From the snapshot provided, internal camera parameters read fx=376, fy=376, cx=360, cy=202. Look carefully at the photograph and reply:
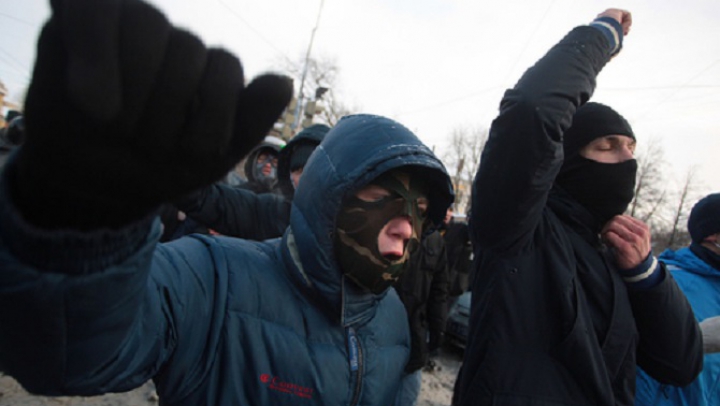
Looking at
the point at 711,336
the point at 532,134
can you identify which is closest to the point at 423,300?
the point at 711,336

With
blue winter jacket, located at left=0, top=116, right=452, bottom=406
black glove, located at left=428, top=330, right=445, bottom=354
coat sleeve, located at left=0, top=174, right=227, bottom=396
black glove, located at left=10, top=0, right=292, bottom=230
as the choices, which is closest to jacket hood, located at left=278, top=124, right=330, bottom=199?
blue winter jacket, located at left=0, top=116, right=452, bottom=406

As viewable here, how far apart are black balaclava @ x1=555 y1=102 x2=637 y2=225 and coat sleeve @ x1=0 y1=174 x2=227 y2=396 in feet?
5.39

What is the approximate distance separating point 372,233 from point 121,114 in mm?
1010

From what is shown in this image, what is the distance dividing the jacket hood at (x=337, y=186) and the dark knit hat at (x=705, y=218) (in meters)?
2.15

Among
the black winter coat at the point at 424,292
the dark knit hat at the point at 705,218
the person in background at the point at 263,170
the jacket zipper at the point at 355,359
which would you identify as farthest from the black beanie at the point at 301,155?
the dark knit hat at the point at 705,218

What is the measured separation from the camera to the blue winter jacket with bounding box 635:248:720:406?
1850 mm

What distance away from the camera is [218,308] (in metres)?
1.07

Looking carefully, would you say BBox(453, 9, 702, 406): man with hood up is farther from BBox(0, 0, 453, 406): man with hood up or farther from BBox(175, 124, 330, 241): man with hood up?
BBox(175, 124, 330, 241): man with hood up

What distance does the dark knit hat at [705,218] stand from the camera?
2457 millimetres

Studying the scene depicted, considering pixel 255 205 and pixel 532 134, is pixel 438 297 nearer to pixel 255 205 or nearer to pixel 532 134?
pixel 255 205

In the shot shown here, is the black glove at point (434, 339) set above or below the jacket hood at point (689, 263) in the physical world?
below

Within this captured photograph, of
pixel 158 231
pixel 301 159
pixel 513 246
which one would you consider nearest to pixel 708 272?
pixel 513 246

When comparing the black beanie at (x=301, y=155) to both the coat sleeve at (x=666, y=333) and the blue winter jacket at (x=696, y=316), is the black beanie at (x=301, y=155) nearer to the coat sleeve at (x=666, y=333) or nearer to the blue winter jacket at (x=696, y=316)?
the coat sleeve at (x=666, y=333)

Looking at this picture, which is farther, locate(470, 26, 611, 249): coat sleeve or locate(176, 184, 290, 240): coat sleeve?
locate(176, 184, 290, 240): coat sleeve
